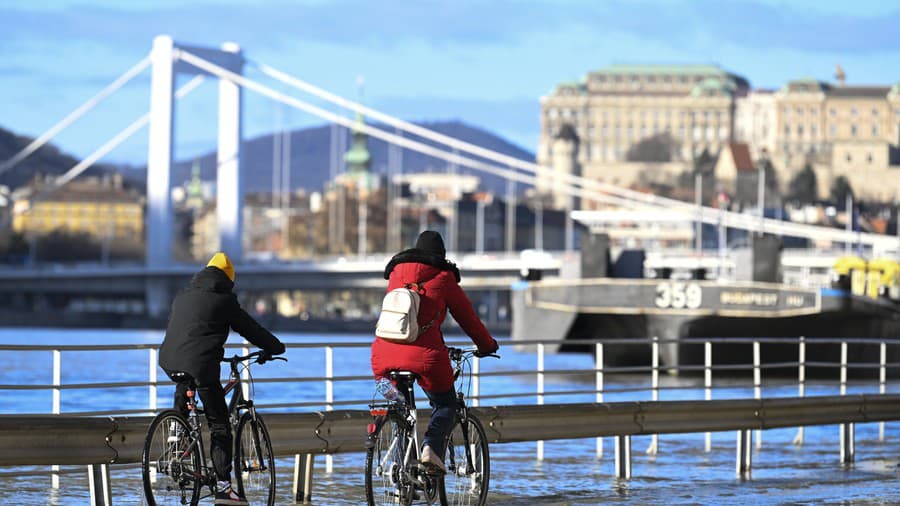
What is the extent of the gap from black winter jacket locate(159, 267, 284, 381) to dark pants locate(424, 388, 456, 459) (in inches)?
35.1

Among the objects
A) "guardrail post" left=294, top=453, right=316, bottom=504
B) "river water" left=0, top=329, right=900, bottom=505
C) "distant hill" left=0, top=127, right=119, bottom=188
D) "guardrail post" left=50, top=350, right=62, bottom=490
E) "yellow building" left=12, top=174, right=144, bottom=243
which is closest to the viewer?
"guardrail post" left=50, top=350, right=62, bottom=490

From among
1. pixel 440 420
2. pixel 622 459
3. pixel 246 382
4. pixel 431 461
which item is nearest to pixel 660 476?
pixel 622 459

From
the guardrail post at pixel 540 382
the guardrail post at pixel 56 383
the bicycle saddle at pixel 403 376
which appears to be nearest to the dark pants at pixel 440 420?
the bicycle saddle at pixel 403 376

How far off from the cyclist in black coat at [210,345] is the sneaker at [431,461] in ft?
2.76

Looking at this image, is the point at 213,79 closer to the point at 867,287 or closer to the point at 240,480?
the point at 867,287

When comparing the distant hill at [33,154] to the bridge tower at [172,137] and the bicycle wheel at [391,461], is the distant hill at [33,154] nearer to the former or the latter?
the bridge tower at [172,137]

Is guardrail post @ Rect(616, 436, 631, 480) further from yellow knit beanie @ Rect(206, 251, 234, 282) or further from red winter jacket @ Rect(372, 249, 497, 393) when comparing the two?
yellow knit beanie @ Rect(206, 251, 234, 282)

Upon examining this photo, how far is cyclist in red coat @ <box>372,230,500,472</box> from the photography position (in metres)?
8.98

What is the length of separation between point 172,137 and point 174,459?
75037mm

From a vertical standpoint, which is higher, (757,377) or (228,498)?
(757,377)

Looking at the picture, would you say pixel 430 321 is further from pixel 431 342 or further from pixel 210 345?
pixel 210 345

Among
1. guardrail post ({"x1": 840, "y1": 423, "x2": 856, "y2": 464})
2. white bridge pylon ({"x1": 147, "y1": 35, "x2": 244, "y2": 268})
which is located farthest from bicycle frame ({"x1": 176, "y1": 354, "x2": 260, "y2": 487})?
white bridge pylon ({"x1": 147, "y1": 35, "x2": 244, "y2": 268})

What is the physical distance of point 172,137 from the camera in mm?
83125

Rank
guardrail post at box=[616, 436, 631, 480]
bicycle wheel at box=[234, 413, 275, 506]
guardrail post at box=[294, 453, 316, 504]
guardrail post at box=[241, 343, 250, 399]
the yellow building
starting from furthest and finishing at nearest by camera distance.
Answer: the yellow building
guardrail post at box=[616, 436, 631, 480]
guardrail post at box=[294, 453, 316, 504]
guardrail post at box=[241, 343, 250, 399]
bicycle wheel at box=[234, 413, 275, 506]
